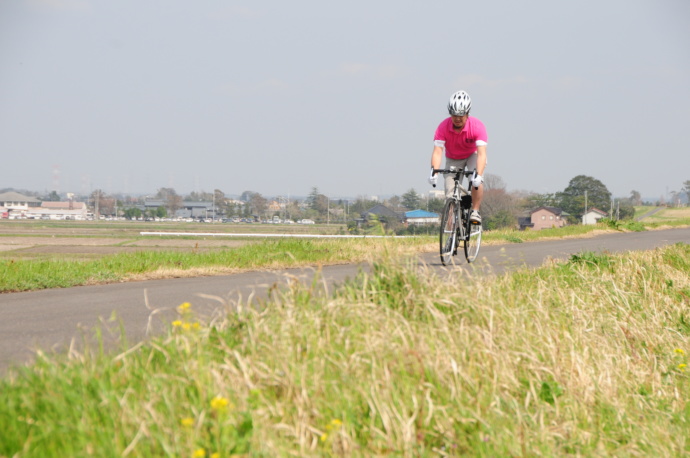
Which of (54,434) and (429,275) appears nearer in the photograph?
(54,434)

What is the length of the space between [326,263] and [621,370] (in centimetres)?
590

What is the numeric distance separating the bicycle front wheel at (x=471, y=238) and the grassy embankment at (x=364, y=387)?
3740 mm

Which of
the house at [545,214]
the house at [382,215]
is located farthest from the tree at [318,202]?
the house at [382,215]

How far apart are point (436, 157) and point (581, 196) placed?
98433 mm

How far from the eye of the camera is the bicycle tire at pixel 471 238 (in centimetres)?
979

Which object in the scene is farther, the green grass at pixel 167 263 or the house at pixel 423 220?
the house at pixel 423 220

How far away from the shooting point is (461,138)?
29.9 ft

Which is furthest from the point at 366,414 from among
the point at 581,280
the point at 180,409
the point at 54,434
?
the point at 581,280

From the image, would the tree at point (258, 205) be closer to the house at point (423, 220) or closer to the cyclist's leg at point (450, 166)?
the house at point (423, 220)

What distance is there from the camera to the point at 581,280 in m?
8.34

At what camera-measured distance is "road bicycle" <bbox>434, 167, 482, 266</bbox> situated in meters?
9.51

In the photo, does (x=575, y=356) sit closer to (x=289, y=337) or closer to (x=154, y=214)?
(x=289, y=337)

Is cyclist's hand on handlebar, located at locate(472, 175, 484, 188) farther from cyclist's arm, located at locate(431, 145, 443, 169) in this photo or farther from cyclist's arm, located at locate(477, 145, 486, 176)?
cyclist's arm, located at locate(431, 145, 443, 169)

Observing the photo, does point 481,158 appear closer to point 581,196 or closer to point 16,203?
point 581,196
